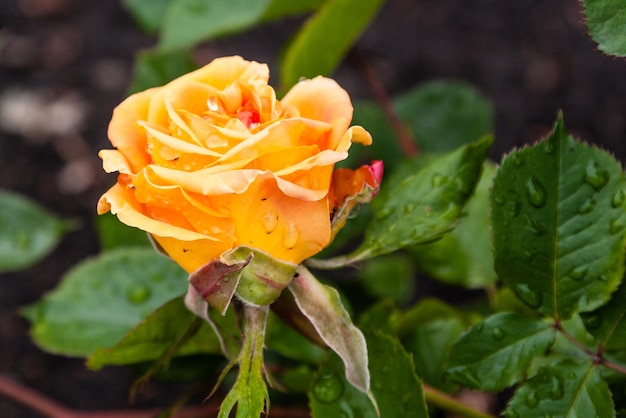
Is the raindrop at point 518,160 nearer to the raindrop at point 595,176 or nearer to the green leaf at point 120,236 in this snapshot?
the raindrop at point 595,176

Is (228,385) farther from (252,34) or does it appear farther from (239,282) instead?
(252,34)

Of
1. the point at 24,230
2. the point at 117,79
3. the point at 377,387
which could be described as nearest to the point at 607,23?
the point at 377,387

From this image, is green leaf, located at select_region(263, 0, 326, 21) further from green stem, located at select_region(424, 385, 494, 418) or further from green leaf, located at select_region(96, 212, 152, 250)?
green stem, located at select_region(424, 385, 494, 418)

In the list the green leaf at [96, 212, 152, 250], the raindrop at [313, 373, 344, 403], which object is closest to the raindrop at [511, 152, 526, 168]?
the raindrop at [313, 373, 344, 403]

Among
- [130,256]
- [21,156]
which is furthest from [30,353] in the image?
[130,256]

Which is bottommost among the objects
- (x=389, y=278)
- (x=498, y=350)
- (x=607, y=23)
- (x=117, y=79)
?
(x=117, y=79)

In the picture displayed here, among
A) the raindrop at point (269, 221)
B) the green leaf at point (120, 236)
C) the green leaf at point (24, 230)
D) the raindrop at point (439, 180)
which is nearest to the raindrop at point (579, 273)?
the raindrop at point (439, 180)

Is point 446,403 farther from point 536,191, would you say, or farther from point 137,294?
point 137,294
